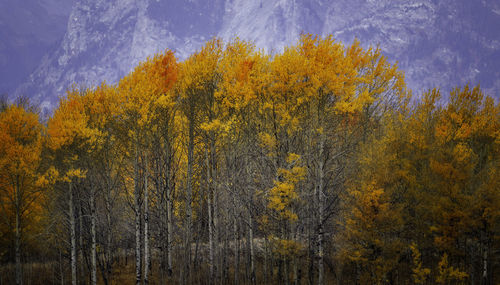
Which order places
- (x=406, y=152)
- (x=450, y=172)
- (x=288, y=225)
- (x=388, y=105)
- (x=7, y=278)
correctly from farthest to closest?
(x=388, y=105)
(x=7, y=278)
(x=406, y=152)
(x=450, y=172)
(x=288, y=225)

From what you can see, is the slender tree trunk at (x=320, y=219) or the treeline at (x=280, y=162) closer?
the slender tree trunk at (x=320, y=219)

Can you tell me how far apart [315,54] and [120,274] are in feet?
67.4

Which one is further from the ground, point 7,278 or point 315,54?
point 315,54

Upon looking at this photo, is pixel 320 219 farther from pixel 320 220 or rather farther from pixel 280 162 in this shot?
pixel 280 162

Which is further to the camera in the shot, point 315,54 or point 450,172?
point 450,172

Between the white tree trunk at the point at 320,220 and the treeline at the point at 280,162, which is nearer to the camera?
the white tree trunk at the point at 320,220

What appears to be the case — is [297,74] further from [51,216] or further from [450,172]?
[51,216]

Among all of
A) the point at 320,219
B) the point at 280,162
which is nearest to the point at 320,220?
the point at 320,219

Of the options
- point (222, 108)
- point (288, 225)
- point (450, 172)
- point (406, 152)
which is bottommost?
point (288, 225)

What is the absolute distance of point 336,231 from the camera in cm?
1991

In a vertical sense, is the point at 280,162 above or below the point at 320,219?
above

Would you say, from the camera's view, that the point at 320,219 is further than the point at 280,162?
No

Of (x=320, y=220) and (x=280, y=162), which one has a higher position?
(x=280, y=162)

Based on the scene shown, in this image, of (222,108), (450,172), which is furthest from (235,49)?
(450,172)
